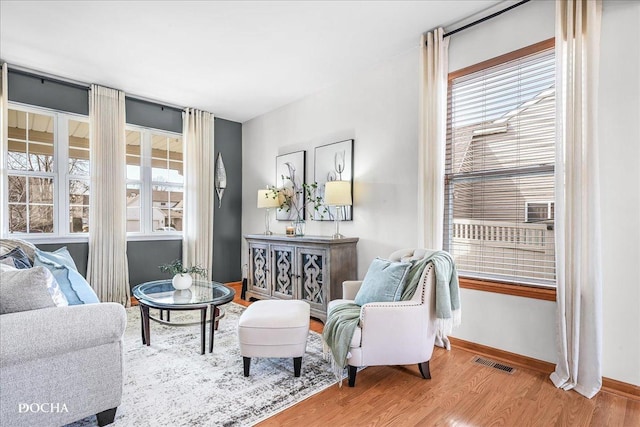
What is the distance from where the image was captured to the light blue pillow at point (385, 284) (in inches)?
93.4

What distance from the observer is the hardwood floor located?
183 cm

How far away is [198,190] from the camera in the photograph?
4.96 meters

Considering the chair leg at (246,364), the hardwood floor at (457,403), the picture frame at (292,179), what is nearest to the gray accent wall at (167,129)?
the picture frame at (292,179)

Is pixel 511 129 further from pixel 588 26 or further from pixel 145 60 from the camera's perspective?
pixel 145 60

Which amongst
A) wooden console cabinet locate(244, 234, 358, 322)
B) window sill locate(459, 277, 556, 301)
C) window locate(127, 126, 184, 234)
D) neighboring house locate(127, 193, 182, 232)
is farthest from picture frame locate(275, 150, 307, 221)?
window sill locate(459, 277, 556, 301)

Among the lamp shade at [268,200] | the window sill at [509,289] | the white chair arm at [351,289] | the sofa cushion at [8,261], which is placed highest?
Answer: the lamp shade at [268,200]

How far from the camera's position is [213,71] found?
12.2 ft

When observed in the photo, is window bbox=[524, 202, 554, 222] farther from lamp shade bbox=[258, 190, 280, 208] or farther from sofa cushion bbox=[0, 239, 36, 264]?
sofa cushion bbox=[0, 239, 36, 264]

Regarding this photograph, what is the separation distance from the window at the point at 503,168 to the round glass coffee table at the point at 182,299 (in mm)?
2060

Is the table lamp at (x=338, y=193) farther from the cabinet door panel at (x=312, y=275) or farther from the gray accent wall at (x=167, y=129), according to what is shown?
the gray accent wall at (x=167, y=129)

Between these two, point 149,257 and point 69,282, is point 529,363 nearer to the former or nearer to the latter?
point 69,282

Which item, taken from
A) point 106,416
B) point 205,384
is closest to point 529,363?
point 205,384

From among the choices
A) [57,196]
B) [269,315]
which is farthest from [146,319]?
[57,196]

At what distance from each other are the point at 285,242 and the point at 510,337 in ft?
7.79
